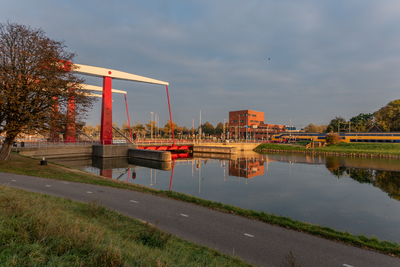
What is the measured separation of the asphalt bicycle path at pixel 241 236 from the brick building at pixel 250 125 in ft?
332

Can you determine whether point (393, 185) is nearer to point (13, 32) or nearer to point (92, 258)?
point (92, 258)

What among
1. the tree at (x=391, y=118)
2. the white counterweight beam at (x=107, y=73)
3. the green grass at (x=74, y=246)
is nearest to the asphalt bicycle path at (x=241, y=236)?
the green grass at (x=74, y=246)

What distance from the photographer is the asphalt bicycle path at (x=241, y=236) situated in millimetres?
5418

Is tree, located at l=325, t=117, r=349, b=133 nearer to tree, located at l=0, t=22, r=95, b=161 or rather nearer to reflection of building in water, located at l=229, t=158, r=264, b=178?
reflection of building in water, located at l=229, t=158, r=264, b=178

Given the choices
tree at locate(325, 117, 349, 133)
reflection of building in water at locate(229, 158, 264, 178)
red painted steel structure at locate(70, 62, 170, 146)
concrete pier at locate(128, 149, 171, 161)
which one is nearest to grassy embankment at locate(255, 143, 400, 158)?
reflection of building in water at locate(229, 158, 264, 178)

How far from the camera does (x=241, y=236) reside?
649cm

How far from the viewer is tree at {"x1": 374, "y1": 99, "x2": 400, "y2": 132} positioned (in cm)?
6819

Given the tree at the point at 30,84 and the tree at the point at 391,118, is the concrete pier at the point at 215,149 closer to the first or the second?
the tree at the point at 30,84

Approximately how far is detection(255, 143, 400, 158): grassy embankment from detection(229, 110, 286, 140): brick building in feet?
151

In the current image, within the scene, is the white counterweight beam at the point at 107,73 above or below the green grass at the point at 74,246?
above

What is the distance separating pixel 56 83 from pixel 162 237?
610 inches

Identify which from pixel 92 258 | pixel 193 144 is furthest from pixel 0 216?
pixel 193 144

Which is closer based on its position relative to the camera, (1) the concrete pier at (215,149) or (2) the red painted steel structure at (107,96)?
(2) the red painted steel structure at (107,96)

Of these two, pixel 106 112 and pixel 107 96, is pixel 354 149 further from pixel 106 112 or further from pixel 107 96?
pixel 107 96
